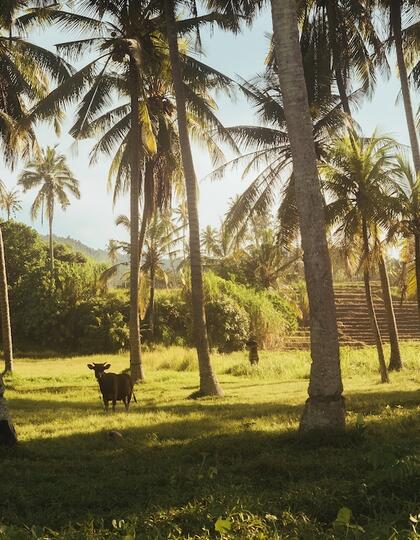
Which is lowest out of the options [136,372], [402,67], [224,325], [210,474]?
[210,474]

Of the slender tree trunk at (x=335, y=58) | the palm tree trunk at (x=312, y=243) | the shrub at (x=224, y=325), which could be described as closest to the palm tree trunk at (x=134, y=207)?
the slender tree trunk at (x=335, y=58)

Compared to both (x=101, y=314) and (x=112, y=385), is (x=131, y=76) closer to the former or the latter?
(x=112, y=385)

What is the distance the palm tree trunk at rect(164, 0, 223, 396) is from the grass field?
2606 mm

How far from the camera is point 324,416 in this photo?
24.2ft

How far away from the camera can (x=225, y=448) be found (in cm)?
698

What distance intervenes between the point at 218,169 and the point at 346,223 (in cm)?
505

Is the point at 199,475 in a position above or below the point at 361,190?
below

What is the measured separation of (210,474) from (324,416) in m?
2.54

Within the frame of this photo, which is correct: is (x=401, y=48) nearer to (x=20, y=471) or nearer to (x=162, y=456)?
(x=162, y=456)

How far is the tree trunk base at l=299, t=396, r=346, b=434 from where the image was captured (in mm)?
7344

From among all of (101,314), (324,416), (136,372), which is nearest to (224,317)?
(101,314)

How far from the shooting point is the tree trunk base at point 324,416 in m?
7.34

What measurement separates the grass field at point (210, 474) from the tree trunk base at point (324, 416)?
0.68ft

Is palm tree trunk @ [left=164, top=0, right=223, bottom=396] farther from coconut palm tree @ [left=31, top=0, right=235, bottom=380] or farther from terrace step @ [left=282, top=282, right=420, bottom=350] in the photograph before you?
terrace step @ [left=282, top=282, right=420, bottom=350]
